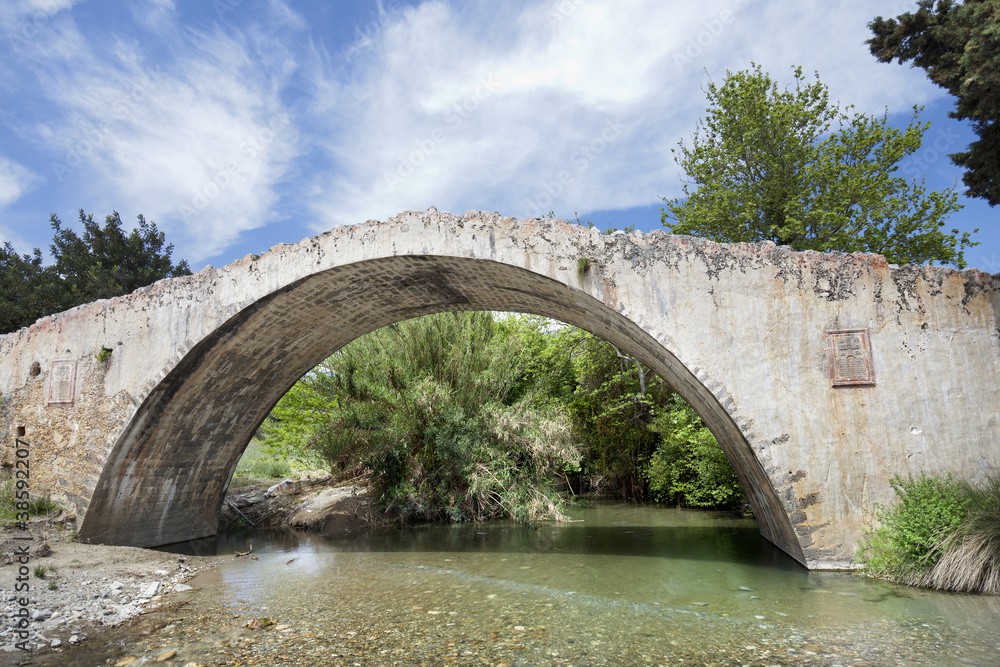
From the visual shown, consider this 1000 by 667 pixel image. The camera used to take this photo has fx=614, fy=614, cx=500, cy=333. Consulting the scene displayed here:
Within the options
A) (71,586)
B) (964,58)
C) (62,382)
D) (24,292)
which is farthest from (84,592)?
(24,292)

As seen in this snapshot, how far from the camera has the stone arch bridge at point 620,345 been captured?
6.43 metres

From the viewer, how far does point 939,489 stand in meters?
6.11

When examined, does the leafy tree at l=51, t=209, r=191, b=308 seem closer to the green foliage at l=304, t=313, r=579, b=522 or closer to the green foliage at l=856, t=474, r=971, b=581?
the green foliage at l=304, t=313, r=579, b=522

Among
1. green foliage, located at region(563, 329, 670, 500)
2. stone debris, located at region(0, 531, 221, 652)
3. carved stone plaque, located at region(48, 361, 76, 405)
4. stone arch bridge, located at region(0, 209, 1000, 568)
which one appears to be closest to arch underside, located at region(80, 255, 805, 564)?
stone arch bridge, located at region(0, 209, 1000, 568)

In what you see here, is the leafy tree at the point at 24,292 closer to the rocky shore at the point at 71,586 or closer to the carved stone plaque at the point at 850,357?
the rocky shore at the point at 71,586

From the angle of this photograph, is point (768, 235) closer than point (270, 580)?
No

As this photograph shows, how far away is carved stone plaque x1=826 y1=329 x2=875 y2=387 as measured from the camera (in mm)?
6566

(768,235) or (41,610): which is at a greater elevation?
(768,235)

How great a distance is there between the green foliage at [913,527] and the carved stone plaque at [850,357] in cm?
107

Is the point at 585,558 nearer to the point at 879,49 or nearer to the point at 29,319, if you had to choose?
the point at 879,49

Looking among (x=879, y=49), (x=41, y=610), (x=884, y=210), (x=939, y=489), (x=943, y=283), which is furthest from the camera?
(x=884, y=210)

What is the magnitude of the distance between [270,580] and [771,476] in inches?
226

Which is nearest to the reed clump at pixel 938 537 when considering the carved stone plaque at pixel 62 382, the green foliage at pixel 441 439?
the green foliage at pixel 441 439

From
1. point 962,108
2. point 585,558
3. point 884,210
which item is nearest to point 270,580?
point 585,558
